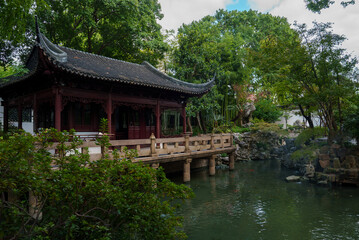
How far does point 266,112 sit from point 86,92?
19667mm

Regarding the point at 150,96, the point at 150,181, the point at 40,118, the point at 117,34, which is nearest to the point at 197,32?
the point at 117,34

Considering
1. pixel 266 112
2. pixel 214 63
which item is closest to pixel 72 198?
pixel 214 63

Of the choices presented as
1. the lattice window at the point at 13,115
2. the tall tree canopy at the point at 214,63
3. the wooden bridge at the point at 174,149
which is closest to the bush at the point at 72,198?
the wooden bridge at the point at 174,149

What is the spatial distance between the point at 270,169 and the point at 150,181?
13.6m

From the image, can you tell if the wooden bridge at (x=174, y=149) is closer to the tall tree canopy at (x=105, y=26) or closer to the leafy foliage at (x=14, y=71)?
the leafy foliage at (x=14, y=71)

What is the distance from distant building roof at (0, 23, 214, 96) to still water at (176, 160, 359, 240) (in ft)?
15.7

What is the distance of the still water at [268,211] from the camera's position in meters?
6.15

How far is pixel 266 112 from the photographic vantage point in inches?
995

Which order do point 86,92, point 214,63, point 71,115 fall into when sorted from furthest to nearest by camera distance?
point 214,63 < point 71,115 < point 86,92

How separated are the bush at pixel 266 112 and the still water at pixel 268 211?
12534mm

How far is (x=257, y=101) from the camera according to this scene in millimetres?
24688

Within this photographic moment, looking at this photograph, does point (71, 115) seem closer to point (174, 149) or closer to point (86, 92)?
point (86, 92)

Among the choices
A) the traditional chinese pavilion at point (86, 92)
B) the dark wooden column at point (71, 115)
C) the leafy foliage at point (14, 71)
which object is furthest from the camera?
the dark wooden column at point (71, 115)

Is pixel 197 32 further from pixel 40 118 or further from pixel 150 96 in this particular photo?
pixel 40 118
